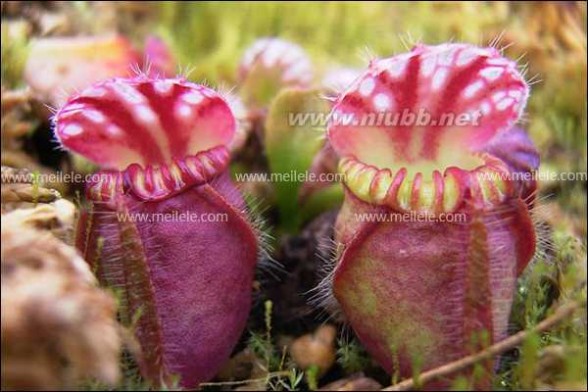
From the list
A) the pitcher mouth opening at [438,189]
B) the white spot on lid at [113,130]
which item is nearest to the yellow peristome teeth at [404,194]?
the pitcher mouth opening at [438,189]

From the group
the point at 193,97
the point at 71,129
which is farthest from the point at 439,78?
the point at 71,129

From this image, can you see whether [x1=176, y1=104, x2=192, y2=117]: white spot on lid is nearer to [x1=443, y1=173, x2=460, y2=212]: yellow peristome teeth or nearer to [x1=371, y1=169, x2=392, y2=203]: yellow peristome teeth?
[x1=371, y1=169, x2=392, y2=203]: yellow peristome teeth

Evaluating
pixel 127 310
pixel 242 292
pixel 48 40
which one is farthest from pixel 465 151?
pixel 48 40

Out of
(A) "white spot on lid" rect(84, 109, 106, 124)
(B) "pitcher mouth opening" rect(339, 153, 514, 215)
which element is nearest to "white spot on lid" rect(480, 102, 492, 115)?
(B) "pitcher mouth opening" rect(339, 153, 514, 215)

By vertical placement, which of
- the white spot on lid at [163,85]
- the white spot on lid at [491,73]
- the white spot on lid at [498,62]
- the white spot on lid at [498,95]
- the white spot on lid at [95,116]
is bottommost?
the white spot on lid at [95,116]

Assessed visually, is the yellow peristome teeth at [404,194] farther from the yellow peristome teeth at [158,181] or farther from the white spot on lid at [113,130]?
the white spot on lid at [113,130]

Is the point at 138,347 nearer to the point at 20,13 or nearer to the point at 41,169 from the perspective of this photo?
the point at 41,169

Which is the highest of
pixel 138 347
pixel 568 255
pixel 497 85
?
pixel 497 85
